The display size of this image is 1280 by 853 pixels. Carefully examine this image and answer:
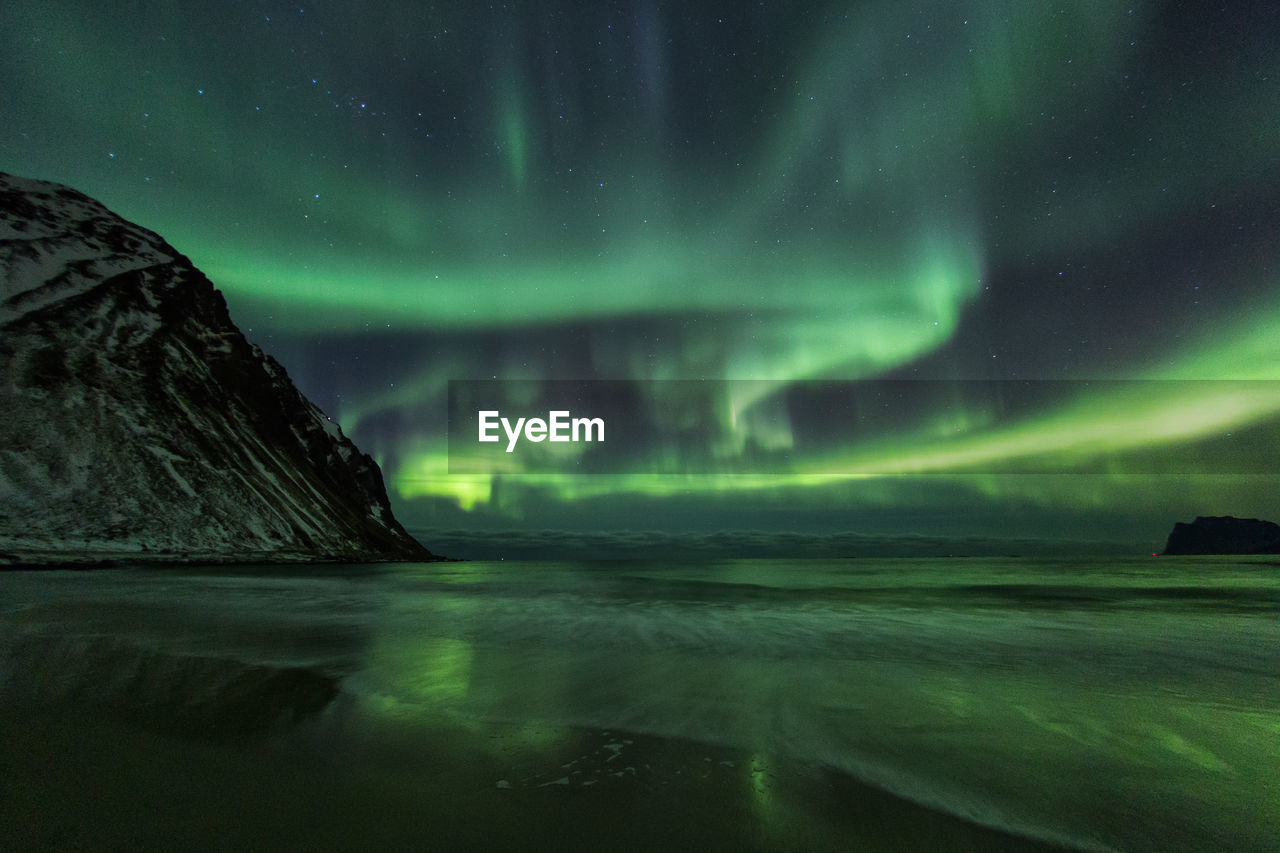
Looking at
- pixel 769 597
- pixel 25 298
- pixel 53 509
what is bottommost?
pixel 769 597

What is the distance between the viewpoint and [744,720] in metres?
7.14

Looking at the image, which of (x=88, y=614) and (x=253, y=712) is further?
(x=88, y=614)

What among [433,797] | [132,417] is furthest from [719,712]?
[132,417]

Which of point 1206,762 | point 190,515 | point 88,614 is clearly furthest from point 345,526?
point 1206,762

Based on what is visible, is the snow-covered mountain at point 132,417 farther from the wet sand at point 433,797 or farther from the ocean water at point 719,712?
the wet sand at point 433,797

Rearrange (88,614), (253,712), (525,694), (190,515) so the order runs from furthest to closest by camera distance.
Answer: (190,515) < (88,614) < (525,694) < (253,712)

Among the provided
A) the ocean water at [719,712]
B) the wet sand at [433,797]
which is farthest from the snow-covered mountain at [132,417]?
the wet sand at [433,797]

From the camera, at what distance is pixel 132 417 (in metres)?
72.5

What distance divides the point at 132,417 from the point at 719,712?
3515 inches

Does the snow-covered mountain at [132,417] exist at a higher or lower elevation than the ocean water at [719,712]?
higher

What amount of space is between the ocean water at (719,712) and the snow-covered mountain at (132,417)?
51.9m

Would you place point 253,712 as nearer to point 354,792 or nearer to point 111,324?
point 354,792

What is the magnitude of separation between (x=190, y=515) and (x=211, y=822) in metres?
78.3

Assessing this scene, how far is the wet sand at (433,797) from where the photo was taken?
3.92 meters
